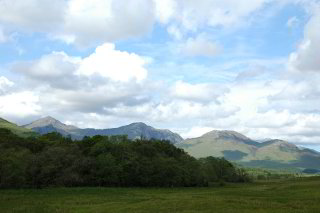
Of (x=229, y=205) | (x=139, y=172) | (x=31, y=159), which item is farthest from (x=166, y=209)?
(x=139, y=172)

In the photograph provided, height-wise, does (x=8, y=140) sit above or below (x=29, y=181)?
above

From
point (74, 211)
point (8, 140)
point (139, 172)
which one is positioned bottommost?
point (74, 211)

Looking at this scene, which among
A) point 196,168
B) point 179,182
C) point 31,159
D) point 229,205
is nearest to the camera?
point 229,205

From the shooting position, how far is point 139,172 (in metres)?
134

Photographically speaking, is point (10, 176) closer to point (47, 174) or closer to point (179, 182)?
point (47, 174)

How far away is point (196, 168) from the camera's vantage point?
155375mm

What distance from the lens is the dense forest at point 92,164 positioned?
358 feet

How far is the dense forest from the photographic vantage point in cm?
10906

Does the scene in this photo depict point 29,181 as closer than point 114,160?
Yes

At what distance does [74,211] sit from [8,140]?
8854 cm

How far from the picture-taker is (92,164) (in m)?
125

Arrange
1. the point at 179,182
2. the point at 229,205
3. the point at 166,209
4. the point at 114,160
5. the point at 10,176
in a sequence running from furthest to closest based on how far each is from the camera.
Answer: the point at 179,182 < the point at 114,160 < the point at 10,176 < the point at 229,205 < the point at 166,209

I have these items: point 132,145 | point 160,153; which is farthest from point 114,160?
point 160,153

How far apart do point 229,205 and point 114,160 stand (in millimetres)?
78703
